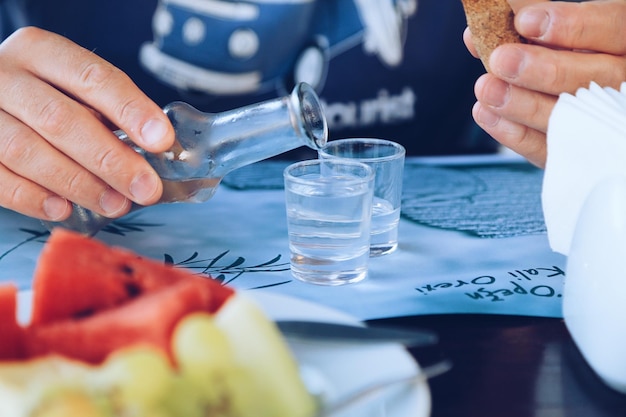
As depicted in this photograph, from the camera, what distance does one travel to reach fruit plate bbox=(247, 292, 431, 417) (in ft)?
1.28

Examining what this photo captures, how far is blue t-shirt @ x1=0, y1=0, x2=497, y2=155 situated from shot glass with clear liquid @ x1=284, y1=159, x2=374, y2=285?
49 centimetres

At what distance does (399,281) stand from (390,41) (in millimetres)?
616

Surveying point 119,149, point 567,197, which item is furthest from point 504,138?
point 119,149

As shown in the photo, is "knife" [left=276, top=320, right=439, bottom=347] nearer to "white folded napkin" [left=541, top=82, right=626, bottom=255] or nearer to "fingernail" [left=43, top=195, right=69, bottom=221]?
"white folded napkin" [left=541, top=82, right=626, bottom=255]

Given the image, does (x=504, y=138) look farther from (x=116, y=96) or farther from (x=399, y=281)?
(x=116, y=96)

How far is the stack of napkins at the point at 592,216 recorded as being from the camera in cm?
46

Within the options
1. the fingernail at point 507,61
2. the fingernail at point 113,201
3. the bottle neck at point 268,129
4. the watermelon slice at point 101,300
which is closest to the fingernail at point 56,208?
the fingernail at point 113,201

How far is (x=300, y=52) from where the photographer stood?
1132 millimetres

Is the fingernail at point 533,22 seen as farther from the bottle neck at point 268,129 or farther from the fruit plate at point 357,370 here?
the fruit plate at point 357,370

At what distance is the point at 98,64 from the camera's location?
700mm

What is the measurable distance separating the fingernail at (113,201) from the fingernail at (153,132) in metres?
0.08

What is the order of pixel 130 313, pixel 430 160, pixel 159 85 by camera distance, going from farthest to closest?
pixel 159 85 < pixel 430 160 < pixel 130 313

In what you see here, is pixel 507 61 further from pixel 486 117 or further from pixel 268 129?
pixel 268 129

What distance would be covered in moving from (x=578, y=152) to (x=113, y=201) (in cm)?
39
